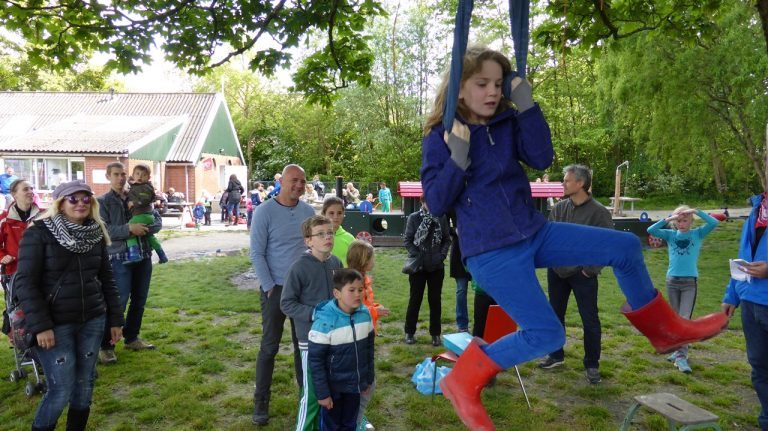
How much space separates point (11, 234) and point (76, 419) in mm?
2511

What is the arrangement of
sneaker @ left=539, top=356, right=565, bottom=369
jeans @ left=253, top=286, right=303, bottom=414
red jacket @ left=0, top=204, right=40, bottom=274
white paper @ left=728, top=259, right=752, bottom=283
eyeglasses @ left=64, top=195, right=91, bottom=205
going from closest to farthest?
eyeglasses @ left=64, top=195, right=91, bottom=205
white paper @ left=728, top=259, right=752, bottom=283
jeans @ left=253, top=286, right=303, bottom=414
red jacket @ left=0, top=204, right=40, bottom=274
sneaker @ left=539, top=356, right=565, bottom=369

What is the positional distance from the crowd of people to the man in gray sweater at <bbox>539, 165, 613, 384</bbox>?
14mm

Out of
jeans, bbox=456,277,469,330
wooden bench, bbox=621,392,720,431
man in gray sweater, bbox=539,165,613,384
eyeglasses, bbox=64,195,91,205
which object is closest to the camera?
wooden bench, bbox=621,392,720,431

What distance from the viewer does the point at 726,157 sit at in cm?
2184

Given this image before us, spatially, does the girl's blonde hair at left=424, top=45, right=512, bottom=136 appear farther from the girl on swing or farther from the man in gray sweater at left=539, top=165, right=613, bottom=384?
the man in gray sweater at left=539, top=165, right=613, bottom=384

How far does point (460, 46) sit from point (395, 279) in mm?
8731

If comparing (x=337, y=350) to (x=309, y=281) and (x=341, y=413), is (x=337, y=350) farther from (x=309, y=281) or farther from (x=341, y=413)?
(x=309, y=281)

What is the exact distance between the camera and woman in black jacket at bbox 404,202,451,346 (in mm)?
6469

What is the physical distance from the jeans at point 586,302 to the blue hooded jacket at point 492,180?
3.22 meters

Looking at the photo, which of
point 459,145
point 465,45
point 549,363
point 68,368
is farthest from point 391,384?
point 465,45

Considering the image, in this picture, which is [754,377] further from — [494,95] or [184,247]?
[184,247]

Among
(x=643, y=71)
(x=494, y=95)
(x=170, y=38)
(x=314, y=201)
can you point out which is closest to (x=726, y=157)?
(x=643, y=71)

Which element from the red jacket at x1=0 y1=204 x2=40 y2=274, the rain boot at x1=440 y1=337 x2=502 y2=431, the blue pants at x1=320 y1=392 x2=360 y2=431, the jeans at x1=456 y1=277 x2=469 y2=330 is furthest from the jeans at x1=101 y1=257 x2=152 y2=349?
the rain boot at x1=440 y1=337 x2=502 y2=431

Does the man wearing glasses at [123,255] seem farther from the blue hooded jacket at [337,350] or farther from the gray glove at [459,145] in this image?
the gray glove at [459,145]
